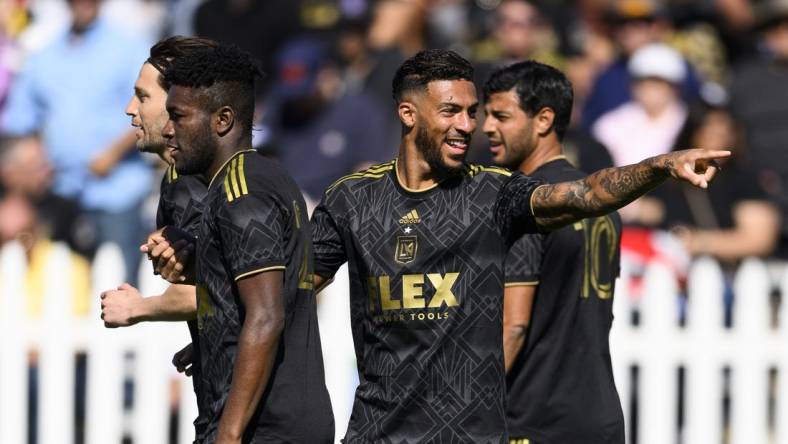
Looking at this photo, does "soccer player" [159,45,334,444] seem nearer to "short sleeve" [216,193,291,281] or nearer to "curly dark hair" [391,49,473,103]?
"short sleeve" [216,193,291,281]

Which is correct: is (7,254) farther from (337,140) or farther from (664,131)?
(664,131)

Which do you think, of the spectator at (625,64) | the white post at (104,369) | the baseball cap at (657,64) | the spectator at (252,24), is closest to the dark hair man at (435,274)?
the white post at (104,369)

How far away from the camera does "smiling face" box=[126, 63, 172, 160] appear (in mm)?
5508

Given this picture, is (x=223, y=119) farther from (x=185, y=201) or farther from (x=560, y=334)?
(x=560, y=334)

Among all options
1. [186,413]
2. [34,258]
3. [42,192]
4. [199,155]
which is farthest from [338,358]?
[199,155]

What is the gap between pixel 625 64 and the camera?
12.1 meters

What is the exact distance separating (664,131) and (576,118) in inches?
38.1

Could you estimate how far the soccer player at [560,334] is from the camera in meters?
5.96

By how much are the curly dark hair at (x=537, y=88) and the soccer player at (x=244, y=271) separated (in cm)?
161

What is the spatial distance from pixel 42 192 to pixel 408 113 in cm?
632

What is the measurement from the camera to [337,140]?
1150 cm

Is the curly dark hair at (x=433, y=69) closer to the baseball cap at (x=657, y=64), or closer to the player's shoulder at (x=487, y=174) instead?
the player's shoulder at (x=487, y=174)

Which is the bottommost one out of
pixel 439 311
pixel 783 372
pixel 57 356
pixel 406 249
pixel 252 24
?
pixel 783 372

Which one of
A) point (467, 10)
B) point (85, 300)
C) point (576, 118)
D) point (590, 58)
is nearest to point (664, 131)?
point (576, 118)
